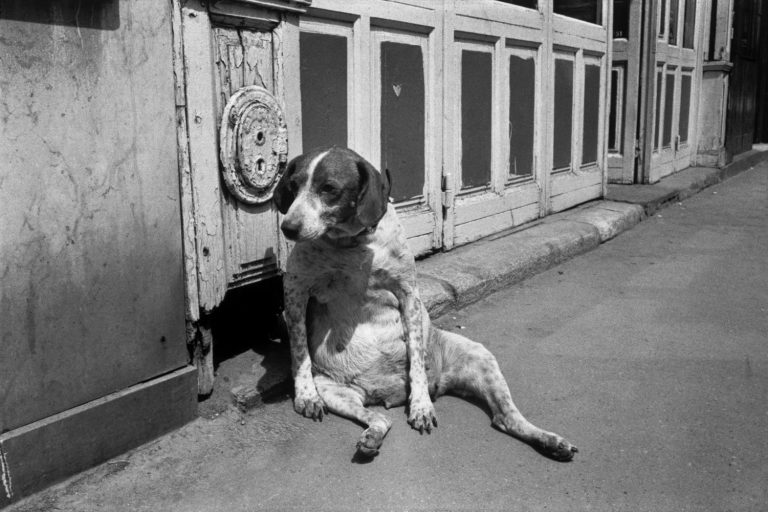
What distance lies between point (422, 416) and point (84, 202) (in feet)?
5.06

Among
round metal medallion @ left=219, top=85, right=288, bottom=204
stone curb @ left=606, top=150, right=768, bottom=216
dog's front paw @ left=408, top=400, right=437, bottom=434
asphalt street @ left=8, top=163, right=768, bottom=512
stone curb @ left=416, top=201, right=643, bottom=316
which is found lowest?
asphalt street @ left=8, top=163, right=768, bottom=512

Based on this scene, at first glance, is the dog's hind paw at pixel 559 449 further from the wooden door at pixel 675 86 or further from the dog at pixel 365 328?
the wooden door at pixel 675 86

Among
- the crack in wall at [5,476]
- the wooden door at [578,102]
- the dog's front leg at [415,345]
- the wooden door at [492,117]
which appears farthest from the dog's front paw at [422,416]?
the wooden door at [578,102]

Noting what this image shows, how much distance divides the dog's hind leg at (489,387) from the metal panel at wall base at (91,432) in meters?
1.12

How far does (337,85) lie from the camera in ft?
13.3

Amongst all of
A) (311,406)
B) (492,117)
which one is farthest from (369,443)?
(492,117)

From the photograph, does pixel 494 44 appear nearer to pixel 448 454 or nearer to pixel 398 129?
pixel 398 129

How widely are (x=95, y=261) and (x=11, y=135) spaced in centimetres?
51

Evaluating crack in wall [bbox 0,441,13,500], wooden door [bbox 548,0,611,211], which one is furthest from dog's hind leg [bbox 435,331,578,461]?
wooden door [bbox 548,0,611,211]

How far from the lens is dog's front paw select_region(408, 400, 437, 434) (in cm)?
304

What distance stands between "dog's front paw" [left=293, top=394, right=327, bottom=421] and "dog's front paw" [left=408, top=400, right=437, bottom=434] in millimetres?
375

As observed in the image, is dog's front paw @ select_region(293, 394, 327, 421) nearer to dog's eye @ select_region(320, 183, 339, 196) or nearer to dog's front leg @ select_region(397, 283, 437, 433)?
dog's front leg @ select_region(397, 283, 437, 433)

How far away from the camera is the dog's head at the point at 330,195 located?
2771 mm

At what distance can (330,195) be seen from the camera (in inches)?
111
